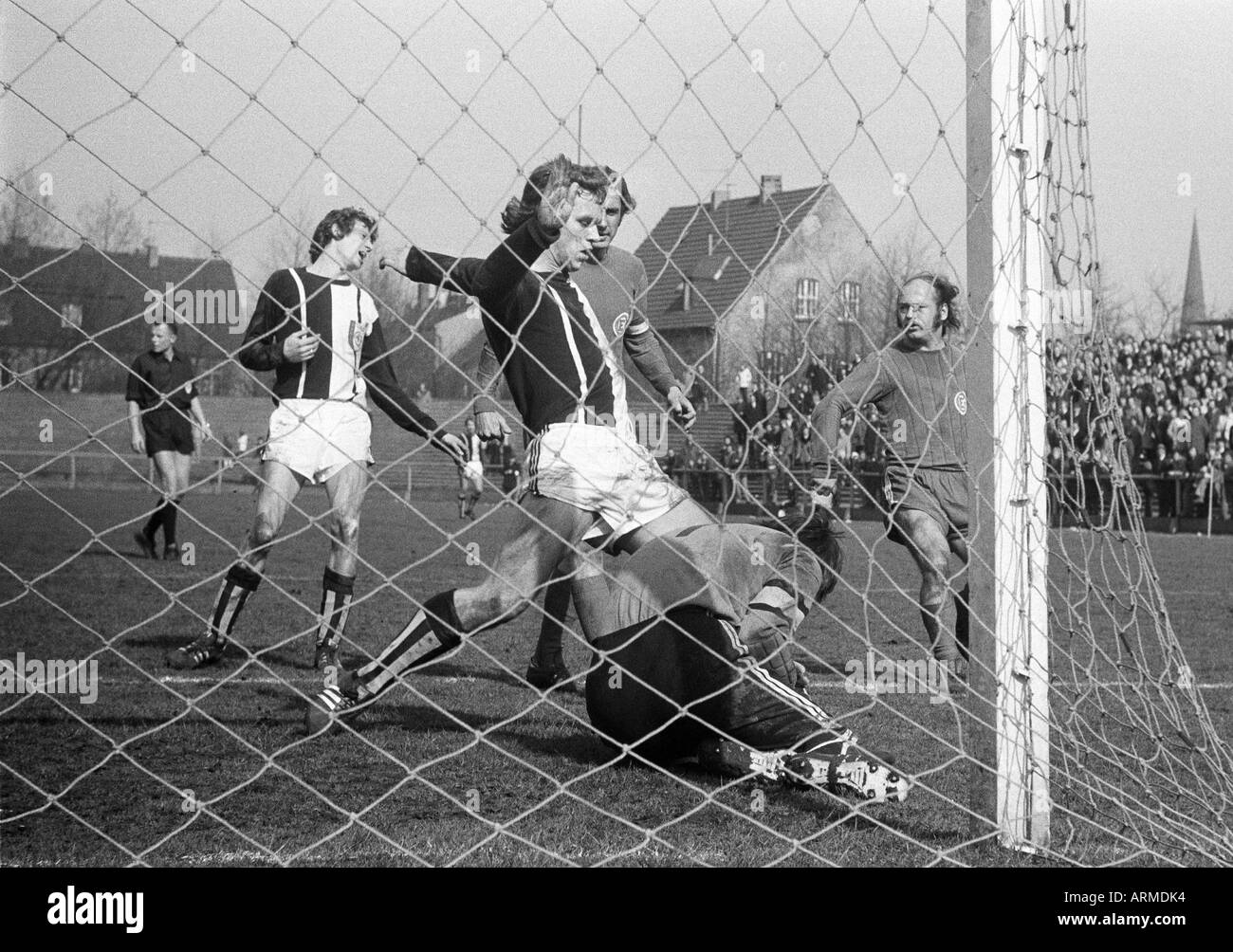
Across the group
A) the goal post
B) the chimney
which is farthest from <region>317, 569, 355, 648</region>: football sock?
the goal post

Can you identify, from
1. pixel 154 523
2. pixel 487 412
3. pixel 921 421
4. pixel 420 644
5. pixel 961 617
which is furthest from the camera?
pixel 154 523

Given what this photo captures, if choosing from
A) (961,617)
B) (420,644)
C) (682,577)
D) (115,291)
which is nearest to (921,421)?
(961,617)

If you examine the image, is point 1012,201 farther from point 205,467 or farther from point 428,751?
point 205,467

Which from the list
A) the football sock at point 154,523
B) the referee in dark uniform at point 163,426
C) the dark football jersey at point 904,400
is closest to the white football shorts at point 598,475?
the dark football jersey at point 904,400

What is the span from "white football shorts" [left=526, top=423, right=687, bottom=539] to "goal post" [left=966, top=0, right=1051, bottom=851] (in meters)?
1.14

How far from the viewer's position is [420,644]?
3742 mm

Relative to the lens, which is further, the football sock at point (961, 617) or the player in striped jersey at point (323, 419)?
the player in striped jersey at point (323, 419)

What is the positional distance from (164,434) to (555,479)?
668 centimetres

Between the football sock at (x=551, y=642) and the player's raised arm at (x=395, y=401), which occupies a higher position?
the player's raised arm at (x=395, y=401)

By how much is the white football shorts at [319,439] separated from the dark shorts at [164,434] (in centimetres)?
471

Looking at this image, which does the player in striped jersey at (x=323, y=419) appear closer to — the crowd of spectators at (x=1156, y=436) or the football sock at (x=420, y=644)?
the football sock at (x=420, y=644)

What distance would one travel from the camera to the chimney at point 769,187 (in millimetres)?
2965

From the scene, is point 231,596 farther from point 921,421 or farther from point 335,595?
point 921,421
